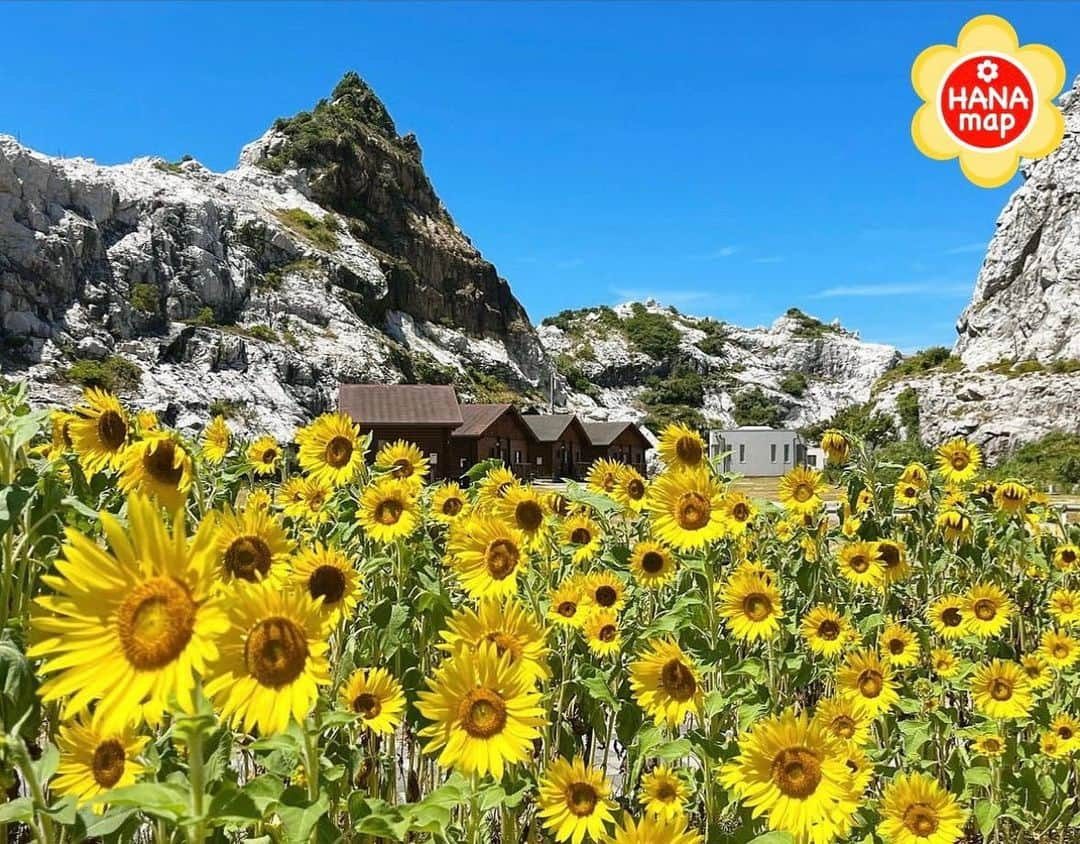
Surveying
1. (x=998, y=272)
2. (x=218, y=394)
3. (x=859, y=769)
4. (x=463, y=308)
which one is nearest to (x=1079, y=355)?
(x=998, y=272)

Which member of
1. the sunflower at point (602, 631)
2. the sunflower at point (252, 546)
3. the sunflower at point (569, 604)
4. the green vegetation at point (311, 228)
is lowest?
Answer: the sunflower at point (602, 631)

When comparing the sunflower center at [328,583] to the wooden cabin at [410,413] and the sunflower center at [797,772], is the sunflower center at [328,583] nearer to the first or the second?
the sunflower center at [797,772]

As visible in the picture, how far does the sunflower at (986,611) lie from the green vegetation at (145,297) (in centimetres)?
5602

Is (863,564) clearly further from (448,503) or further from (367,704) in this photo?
(367,704)

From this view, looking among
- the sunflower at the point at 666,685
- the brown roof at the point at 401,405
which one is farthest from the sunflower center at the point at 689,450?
the brown roof at the point at 401,405

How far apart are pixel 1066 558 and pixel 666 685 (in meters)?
3.63

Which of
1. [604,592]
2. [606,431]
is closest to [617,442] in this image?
[606,431]

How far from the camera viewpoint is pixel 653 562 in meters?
3.41

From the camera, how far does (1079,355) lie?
56594 mm

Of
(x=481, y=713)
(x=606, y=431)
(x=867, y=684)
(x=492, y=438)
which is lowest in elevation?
(x=867, y=684)

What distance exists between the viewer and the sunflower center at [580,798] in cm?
212

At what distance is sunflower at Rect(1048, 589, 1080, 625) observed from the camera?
422 cm

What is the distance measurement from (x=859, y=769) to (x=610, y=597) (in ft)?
3.94

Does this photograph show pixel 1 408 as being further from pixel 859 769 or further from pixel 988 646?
pixel 988 646
